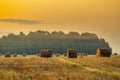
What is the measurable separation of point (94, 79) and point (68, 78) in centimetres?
173

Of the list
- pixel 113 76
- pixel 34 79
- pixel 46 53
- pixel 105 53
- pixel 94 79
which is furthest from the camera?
pixel 46 53

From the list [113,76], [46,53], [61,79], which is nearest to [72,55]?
[46,53]

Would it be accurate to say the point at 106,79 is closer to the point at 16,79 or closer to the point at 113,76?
the point at 113,76

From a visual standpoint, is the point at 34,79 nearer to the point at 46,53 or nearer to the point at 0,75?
the point at 0,75

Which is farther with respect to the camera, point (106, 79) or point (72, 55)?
point (72, 55)

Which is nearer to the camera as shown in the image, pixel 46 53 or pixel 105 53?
pixel 105 53

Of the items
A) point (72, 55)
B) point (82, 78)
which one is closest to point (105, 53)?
point (72, 55)

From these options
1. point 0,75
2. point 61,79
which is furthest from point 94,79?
point 0,75

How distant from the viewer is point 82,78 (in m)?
20.2

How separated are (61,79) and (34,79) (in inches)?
71.6

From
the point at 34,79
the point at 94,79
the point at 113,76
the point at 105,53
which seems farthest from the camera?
the point at 105,53

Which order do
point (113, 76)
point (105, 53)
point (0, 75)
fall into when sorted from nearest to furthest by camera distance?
1. point (0, 75)
2. point (113, 76)
3. point (105, 53)

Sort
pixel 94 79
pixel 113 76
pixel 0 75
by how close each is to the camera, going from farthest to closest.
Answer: pixel 113 76
pixel 94 79
pixel 0 75

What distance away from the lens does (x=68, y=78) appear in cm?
2006
